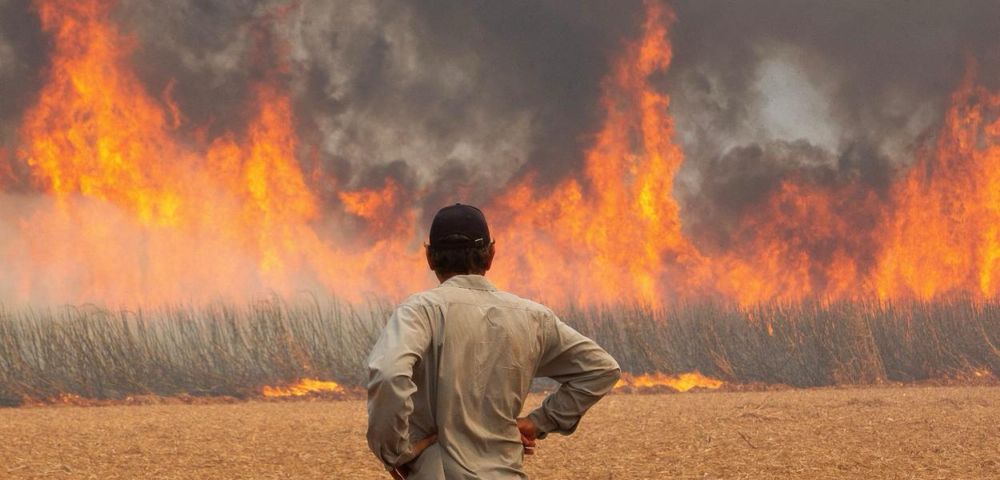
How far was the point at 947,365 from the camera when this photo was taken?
1803 cm

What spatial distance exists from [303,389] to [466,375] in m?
14.0

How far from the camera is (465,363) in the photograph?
2.59 m

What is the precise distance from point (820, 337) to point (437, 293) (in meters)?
16.0

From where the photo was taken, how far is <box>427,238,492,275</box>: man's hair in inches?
104

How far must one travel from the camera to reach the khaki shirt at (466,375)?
2502 mm

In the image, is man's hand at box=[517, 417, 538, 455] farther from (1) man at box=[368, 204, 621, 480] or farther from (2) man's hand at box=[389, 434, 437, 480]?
(2) man's hand at box=[389, 434, 437, 480]

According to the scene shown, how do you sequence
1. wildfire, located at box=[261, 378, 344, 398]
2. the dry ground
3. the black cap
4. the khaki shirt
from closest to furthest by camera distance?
1. the khaki shirt
2. the black cap
3. the dry ground
4. wildfire, located at box=[261, 378, 344, 398]

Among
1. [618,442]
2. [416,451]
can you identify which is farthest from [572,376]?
[618,442]

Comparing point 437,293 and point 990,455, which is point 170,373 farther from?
point 437,293

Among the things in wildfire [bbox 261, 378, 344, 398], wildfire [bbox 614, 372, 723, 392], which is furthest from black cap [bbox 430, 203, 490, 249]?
wildfire [bbox 614, 372, 723, 392]

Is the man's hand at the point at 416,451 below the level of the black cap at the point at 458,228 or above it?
below

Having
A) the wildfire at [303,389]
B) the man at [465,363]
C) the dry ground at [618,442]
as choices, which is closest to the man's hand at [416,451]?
the man at [465,363]

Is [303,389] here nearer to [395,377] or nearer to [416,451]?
[416,451]

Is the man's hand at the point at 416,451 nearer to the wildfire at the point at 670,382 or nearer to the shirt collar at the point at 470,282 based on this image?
the shirt collar at the point at 470,282
